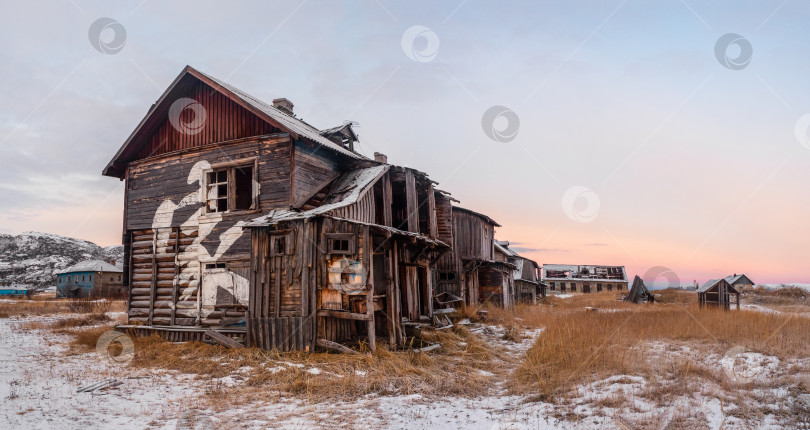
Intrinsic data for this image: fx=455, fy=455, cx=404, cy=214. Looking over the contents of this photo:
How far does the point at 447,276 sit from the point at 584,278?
152 feet

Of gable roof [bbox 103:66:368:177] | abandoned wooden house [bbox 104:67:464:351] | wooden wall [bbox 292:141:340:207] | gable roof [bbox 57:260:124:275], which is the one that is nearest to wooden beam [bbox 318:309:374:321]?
abandoned wooden house [bbox 104:67:464:351]

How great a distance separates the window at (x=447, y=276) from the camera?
2508 cm

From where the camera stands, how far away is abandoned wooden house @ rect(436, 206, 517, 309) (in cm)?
2497

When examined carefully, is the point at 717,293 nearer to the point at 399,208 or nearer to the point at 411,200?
the point at 399,208

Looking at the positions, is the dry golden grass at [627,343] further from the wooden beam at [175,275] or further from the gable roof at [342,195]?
the wooden beam at [175,275]

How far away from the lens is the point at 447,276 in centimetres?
2514

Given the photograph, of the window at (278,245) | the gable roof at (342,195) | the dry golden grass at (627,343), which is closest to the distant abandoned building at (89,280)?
the gable roof at (342,195)

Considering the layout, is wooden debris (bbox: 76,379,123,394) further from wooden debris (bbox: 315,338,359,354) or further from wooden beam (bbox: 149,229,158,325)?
wooden beam (bbox: 149,229,158,325)

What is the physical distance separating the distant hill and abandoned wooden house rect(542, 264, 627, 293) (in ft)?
203

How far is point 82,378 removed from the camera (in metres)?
9.17

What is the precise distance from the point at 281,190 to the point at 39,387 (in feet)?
23.4

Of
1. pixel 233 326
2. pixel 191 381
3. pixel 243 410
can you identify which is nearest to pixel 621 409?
pixel 243 410

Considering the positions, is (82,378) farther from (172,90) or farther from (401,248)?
(172,90)

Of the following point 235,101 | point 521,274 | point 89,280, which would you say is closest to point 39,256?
point 89,280
